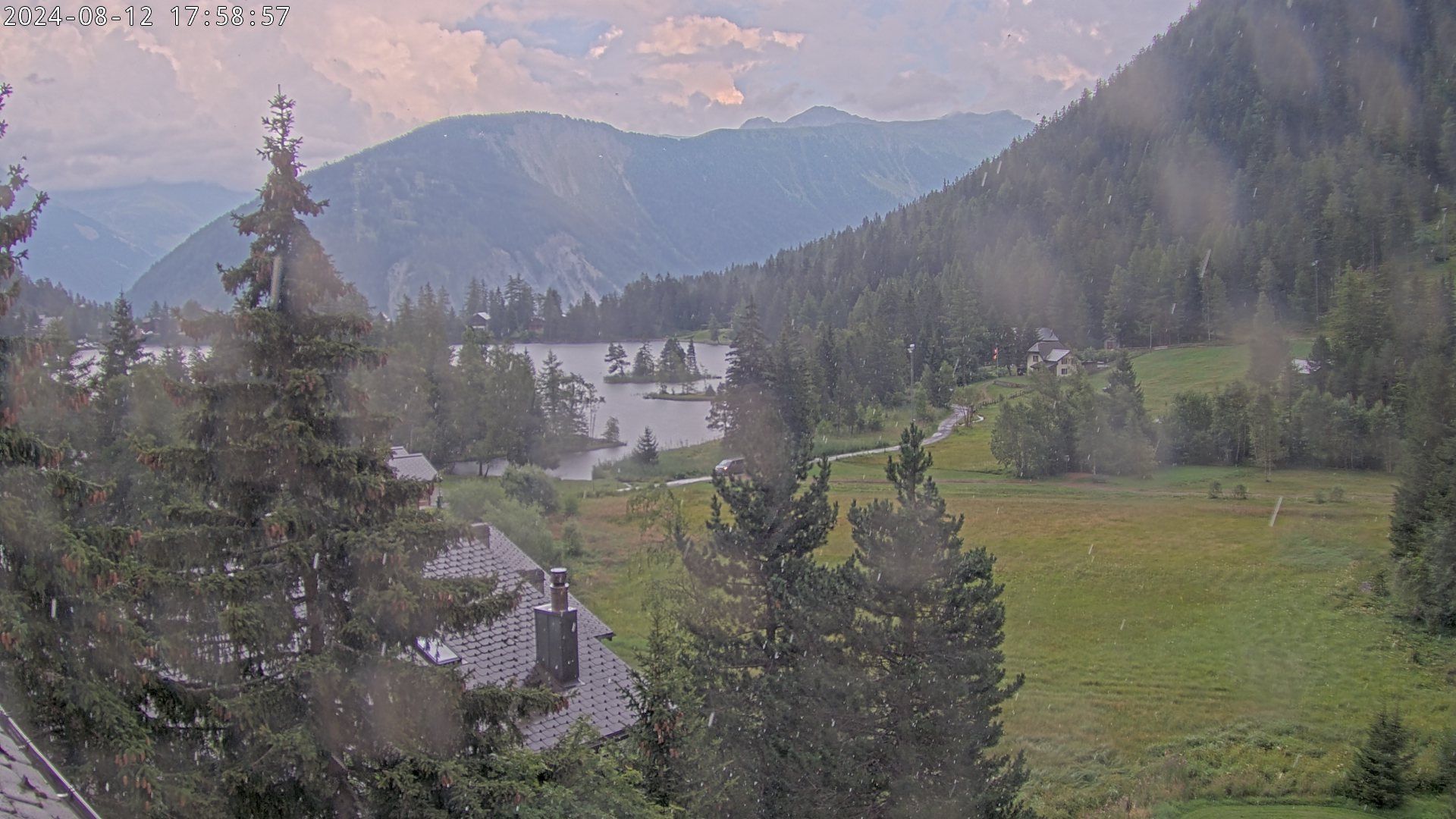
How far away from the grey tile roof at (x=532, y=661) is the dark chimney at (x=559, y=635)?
302 millimetres

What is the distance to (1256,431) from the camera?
158 feet

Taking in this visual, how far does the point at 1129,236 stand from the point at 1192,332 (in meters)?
28.4

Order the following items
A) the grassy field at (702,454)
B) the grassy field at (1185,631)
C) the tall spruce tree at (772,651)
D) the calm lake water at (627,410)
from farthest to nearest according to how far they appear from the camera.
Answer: the calm lake water at (627,410) → the grassy field at (702,454) → the grassy field at (1185,631) → the tall spruce tree at (772,651)

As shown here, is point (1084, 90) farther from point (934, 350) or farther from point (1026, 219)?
Answer: point (934, 350)

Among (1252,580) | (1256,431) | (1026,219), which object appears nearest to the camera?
(1252,580)

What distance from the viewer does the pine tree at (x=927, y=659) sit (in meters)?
11.8

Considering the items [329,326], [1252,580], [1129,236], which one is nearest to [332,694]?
[329,326]

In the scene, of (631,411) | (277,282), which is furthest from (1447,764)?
(631,411)

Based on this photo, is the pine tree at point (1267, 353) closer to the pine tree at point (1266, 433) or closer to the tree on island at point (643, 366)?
the pine tree at point (1266, 433)

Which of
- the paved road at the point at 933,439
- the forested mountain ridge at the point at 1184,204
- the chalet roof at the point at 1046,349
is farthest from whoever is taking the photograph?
the forested mountain ridge at the point at 1184,204

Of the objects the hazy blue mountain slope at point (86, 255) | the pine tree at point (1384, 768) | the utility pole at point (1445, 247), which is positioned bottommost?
the pine tree at point (1384, 768)

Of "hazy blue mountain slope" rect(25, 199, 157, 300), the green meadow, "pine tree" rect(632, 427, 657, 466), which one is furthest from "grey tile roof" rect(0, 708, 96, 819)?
"hazy blue mountain slope" rect(25, 199, 157, 300)

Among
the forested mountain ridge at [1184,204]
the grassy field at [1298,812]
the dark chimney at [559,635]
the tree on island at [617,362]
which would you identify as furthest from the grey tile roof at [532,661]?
the tree on island at [617,362]

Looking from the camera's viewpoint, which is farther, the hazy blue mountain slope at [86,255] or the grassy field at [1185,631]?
the hazy blue mountain slope at [86,255]
